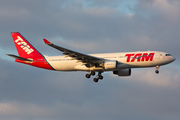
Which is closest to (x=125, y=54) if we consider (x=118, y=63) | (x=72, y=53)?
(x=118, y=63)

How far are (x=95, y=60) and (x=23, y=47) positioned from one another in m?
15.6

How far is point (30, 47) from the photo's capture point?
62656 millimetres

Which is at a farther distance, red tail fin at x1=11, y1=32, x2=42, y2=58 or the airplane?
red tail fin at x1=11, y1=32, x2=42, y2=58

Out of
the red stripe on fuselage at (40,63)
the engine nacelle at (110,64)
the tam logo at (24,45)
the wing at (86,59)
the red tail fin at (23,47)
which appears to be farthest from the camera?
the tam logo at (24,45)

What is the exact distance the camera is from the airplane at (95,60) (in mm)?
54688

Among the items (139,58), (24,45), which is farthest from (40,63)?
(139,58)

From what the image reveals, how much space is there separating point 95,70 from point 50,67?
8.47m

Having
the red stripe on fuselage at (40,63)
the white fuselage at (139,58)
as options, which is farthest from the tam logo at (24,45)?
the white fuselage at (139,58)

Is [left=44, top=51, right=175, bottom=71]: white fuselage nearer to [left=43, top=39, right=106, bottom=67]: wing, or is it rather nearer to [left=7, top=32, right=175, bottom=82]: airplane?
[left=7, top=32, right=175, bottom=82]: airplane

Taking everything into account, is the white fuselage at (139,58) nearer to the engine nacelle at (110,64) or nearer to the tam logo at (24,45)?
the engine nacelle at (110,64)

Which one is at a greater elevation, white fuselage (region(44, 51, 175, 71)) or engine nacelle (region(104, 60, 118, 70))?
white fuselage (region(44, 51, 175, 71))

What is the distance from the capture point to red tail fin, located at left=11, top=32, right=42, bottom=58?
6169 cm

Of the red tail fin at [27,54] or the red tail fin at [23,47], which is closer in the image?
the red tail fin at [27,54]

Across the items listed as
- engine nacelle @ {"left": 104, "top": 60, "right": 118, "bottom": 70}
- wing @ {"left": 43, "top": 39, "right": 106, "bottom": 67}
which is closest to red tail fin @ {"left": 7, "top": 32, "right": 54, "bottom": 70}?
wing @ {"left": 43, "top": 39, "right": 106, "bottom": 67}
